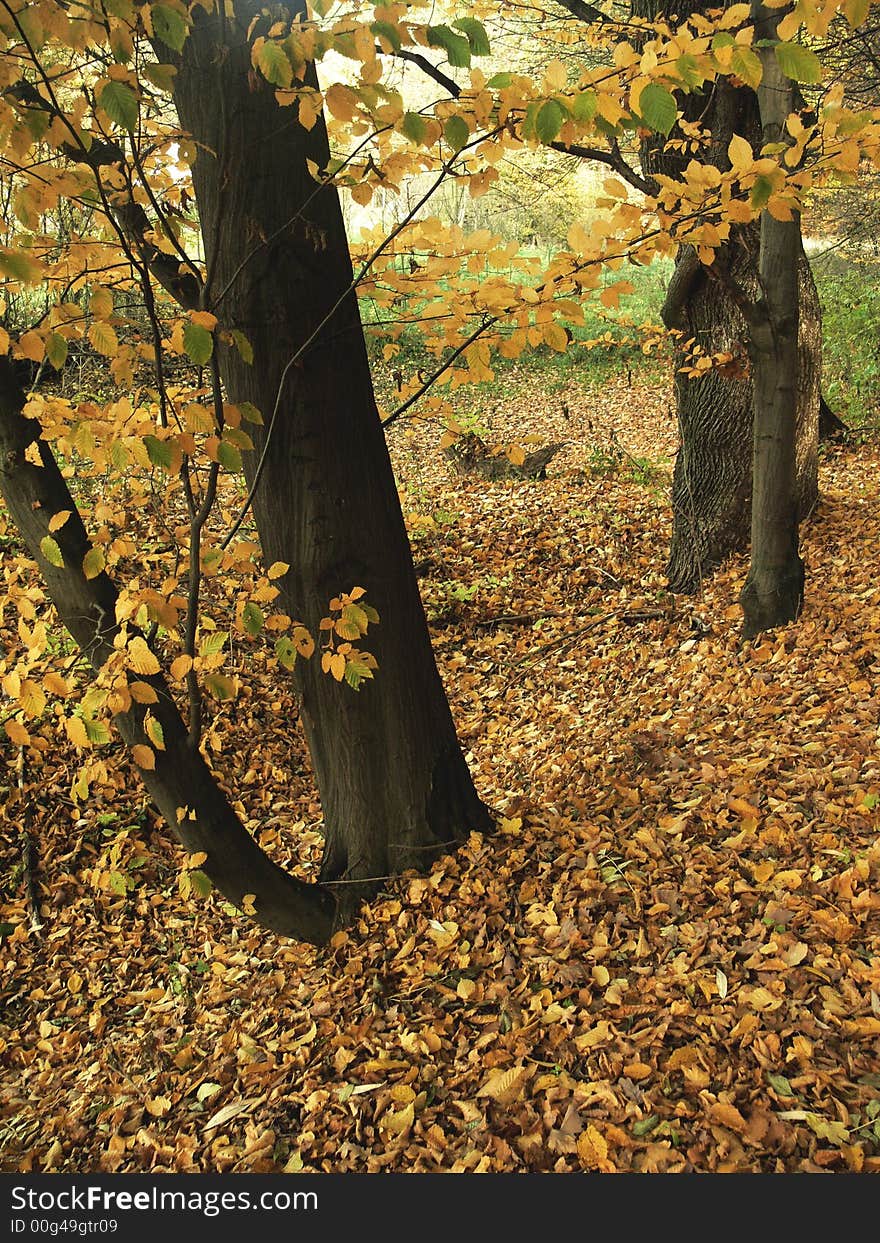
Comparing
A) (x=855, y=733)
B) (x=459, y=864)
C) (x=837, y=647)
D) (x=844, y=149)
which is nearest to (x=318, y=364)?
(x=844, y=149)

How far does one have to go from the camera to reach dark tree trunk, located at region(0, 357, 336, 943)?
99.0 inches

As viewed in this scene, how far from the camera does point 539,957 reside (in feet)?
9.52

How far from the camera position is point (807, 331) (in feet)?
19.2

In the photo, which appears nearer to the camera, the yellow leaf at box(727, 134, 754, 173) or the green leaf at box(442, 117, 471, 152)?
the green leaf at box(442, 117, 471, 152)

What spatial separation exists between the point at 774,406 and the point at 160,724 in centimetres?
351

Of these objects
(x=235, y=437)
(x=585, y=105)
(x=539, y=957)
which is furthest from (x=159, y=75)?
(x=539, y=957)

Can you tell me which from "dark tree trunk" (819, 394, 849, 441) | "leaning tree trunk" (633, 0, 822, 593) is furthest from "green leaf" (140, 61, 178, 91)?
"dark tree trunk" (819, 394, 849, 441)

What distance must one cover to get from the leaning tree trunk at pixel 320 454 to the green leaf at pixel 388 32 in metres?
0.47

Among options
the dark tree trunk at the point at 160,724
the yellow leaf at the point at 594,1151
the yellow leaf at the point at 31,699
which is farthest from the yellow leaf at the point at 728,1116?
the yellow leaf at the point at 31,699

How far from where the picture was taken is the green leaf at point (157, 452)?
1869 millimetres

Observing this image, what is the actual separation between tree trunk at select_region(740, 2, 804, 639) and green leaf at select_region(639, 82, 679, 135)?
2266 millimetres

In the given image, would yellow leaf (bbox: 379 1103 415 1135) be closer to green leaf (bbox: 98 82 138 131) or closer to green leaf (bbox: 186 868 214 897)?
green leaf (bbox: 186 868 214 897)

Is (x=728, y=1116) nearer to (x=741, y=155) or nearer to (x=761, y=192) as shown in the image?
(x=761, y=192)

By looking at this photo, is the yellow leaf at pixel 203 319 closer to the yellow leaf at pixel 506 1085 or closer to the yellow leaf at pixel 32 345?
the yellow leaf at pixel 32 345
